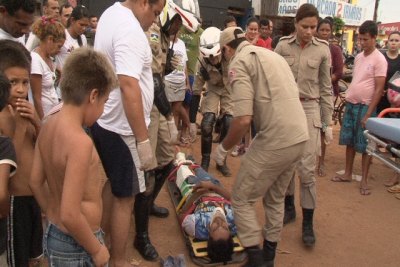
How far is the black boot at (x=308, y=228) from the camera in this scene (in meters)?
3.86

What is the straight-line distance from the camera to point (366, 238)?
13.7 ft

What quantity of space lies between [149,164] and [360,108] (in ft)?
12.1

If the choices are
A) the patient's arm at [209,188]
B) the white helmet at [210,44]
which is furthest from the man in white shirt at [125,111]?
the white helmet at [210,44]

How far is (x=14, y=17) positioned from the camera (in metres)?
2.74

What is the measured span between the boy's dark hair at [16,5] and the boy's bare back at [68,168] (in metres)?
1.12

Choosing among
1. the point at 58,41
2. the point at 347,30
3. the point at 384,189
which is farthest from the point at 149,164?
the point at 347,30

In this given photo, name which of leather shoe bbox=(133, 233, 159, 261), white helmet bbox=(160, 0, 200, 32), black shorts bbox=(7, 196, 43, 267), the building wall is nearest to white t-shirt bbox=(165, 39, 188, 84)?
white helmet bbox=(160, 0, 200, 32)

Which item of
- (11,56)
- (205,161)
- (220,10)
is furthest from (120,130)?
(220,10)

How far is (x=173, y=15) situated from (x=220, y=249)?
233 centimetres

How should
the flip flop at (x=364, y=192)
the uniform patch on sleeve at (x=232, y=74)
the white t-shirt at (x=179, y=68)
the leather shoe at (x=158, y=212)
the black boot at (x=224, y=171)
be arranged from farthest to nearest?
the white t-shirt at (x=179, y=68) < the black boot at (x=224, y=171) < the flip flop at (x=364, y=192) < the leather shoe at (x=158, y=212) < the uniform patch on sleeve at (x=232, y=74)

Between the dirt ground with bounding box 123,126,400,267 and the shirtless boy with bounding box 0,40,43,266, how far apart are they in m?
1.20

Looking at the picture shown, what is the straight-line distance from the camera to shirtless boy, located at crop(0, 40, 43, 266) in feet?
7.72

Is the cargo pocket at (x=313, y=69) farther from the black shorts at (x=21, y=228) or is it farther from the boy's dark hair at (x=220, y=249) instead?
the black shorts at (x=21, y=228)

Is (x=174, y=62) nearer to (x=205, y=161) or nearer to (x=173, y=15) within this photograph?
(x=173, y=15)
